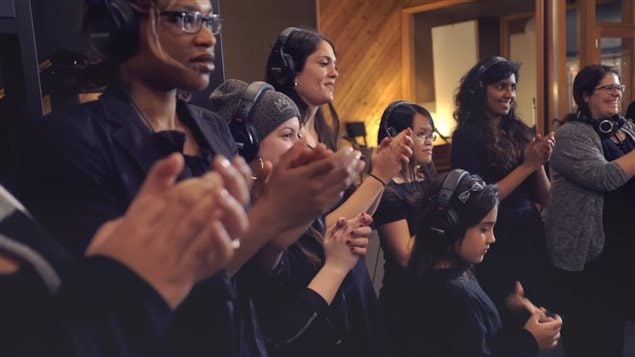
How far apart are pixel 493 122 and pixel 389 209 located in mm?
694

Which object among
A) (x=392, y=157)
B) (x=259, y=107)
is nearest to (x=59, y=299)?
(x=259, y=107)

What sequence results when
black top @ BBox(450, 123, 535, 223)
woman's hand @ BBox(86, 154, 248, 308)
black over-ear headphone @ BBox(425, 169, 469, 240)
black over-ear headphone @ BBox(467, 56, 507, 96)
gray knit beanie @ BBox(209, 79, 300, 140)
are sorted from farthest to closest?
black over-ear headphone @ BBox(467, 56, 507, 96) < black top @ BBox(450, 123, 535, 223) < black over-ear headphone @ BBox(425, 169, 469, 240) < gray knit beanie @ BBox(209, 79, 300, 140) < woman's hand @ BBox(86, 154, 248, 308)

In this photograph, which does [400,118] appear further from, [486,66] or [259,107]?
[259,107]

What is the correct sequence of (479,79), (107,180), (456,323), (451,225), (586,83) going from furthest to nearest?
(586,83)
(479,79)
(451,225)
(456,323)
(107,180)

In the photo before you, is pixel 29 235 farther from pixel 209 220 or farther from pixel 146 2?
pixel 146 2

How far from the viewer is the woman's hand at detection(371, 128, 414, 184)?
156 centimetres

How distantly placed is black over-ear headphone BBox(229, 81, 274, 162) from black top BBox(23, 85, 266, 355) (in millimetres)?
416

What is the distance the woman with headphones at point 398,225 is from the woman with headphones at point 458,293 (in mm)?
42

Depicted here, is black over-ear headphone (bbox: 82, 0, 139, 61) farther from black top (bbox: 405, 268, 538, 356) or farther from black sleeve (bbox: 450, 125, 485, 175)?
black sleeve (bbox: 450, 125, 485, 175)

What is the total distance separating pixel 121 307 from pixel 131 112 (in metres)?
0.36

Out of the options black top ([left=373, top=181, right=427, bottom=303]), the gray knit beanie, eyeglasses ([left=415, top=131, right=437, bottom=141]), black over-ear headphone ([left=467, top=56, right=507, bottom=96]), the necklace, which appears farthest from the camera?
black over-ear headphone ([left=467, top=56, right=507, bottom=96])

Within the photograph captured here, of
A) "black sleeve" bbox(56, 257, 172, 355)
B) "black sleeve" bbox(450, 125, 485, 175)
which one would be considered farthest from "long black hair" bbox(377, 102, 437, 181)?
"black sleeve" bbox(56, 257, 172, 355)

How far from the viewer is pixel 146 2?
2.58 feet

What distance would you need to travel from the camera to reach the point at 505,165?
220 cm
